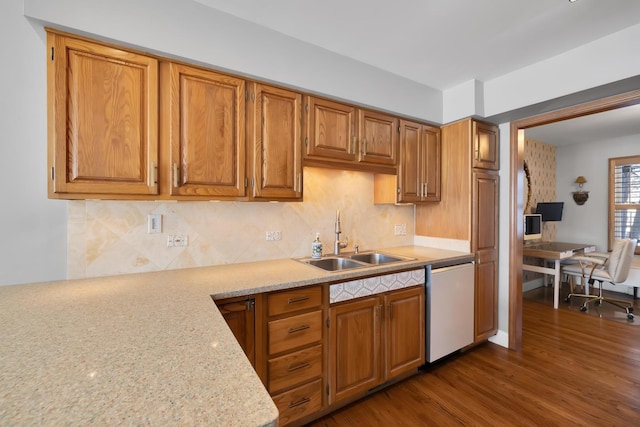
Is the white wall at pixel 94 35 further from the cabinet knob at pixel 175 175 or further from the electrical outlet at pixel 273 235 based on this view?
the electrical outlet at pixel 273 235

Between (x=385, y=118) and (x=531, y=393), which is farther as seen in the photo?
(x=385, y=118)

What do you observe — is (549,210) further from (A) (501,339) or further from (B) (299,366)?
(B) (299,366)

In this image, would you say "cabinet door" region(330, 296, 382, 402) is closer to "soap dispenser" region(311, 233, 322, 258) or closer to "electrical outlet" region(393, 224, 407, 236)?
"soap dispenser" region(311, 233, 322, 258)

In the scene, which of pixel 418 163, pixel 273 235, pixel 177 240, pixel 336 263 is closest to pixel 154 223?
pixel 177 240

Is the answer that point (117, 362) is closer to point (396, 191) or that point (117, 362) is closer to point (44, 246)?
point (44, 246)

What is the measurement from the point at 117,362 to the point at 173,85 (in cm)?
144

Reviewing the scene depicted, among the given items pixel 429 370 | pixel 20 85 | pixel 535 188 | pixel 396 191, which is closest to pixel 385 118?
pixel 396 191

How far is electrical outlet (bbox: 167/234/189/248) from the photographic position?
188cm

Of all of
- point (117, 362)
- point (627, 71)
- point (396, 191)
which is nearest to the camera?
point (117, 362)

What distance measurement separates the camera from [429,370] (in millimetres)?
2396

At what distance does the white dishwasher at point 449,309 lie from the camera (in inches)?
91.0

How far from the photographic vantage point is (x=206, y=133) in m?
1.72

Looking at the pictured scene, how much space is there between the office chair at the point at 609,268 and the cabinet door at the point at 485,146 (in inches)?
94.1

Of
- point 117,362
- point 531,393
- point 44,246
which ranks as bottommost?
point 531,393
